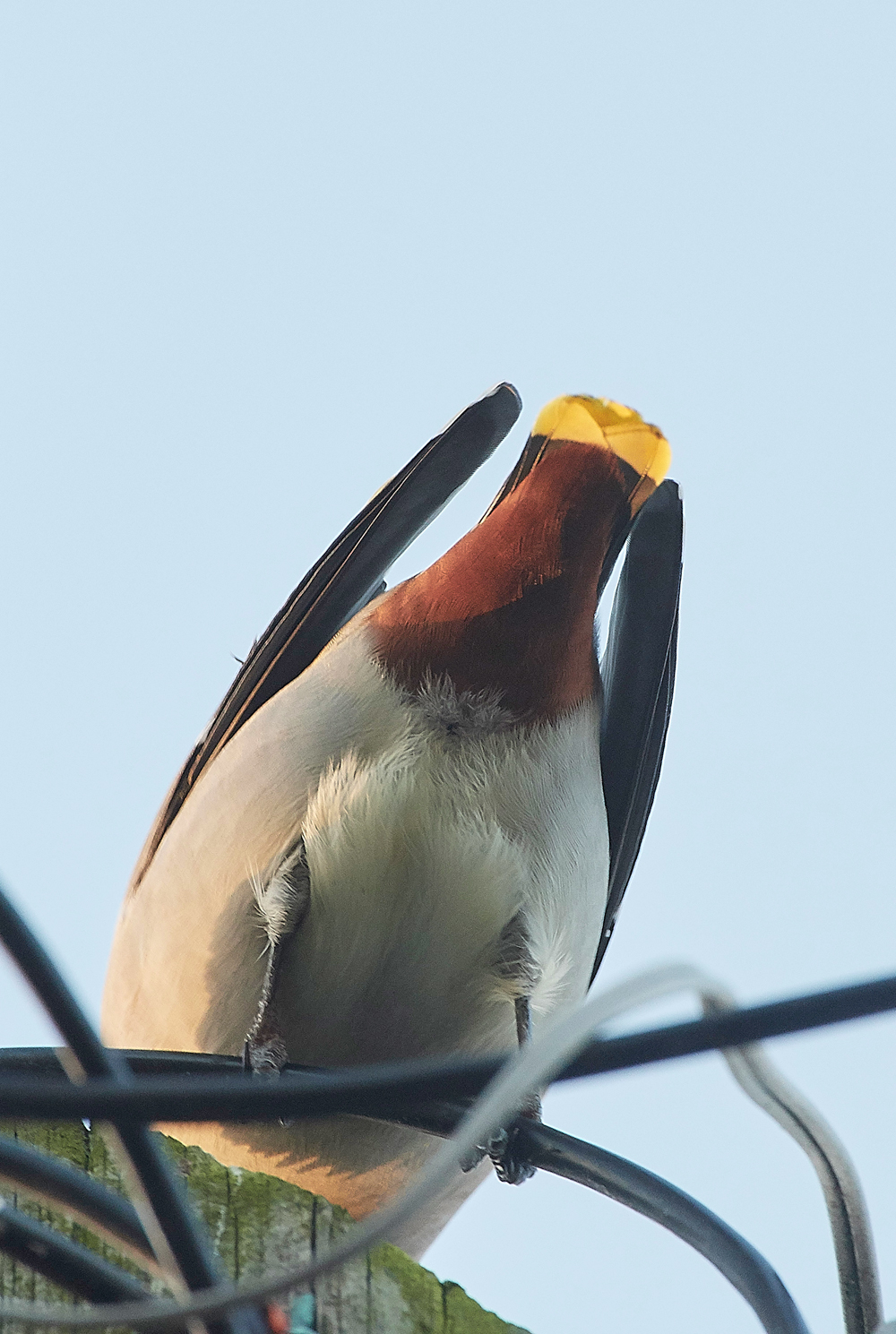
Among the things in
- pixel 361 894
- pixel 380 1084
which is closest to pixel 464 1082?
pixel 380 1084

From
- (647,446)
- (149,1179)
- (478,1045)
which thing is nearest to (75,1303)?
(149,1179)

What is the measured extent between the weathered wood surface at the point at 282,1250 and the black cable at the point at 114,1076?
691 mm

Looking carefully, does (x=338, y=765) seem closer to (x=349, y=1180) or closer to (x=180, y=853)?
(x=180, y=853)

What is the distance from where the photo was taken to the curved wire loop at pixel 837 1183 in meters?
1.36

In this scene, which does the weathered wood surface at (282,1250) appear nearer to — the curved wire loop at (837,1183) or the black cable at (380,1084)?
the curved wire loop at (837,1183)

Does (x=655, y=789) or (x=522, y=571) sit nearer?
(x=522, y=571)

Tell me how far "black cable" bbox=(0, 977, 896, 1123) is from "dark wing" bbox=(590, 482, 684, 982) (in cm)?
298

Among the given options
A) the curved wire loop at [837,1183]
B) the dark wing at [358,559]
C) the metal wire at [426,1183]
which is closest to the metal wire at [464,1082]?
the metal wire at [426,1183]

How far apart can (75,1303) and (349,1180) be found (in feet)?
5.53

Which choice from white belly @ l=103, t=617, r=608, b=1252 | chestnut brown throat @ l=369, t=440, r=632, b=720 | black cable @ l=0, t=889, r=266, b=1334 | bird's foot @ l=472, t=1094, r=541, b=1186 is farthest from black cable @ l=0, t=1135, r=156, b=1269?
chestnut brown throat @ l=369, t=440, r=632, b=720

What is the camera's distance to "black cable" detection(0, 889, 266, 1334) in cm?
115

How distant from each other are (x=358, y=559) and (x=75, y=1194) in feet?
9.14

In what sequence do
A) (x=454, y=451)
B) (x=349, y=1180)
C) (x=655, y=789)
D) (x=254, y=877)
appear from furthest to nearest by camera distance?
(x=655, y=789) < (x=454, y=451) < (x=349, y=1180) < (x=254, y=877)

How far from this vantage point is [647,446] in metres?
3.51
